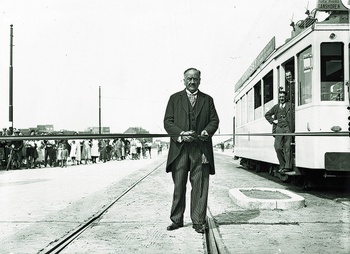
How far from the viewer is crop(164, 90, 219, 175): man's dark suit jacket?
209 inches

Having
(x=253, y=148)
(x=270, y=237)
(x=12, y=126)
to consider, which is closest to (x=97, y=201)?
(x=270, y=237)

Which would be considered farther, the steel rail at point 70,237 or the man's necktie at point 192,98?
the man's necktie at point 192,98

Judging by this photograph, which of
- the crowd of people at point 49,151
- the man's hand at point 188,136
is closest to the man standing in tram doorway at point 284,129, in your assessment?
the man's hand at point 188,136

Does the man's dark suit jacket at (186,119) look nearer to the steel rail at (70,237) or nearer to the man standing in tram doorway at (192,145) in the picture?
the man standing in tram doorway at (192,145)

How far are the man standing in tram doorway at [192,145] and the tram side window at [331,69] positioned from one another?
13.4ft

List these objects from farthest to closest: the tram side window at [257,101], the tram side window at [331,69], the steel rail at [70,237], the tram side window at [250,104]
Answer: the tram side window at [250,104] < the tram side window at [257,101] < the tram side window at [331,69] < the steel rail at [70,237]

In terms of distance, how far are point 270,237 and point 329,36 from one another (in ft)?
16.5

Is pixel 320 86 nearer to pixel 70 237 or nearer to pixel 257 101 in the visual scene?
pixel 257 101

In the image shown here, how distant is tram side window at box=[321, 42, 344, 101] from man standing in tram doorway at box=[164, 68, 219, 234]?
13.4 ft

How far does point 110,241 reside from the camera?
5027mm

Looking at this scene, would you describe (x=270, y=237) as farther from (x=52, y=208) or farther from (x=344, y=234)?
(x=52, y=208)

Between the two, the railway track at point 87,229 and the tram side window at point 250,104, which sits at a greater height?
the tram side window at point 250,104

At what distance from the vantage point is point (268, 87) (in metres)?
12.1

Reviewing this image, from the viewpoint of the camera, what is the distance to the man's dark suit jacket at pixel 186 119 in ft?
17.5
